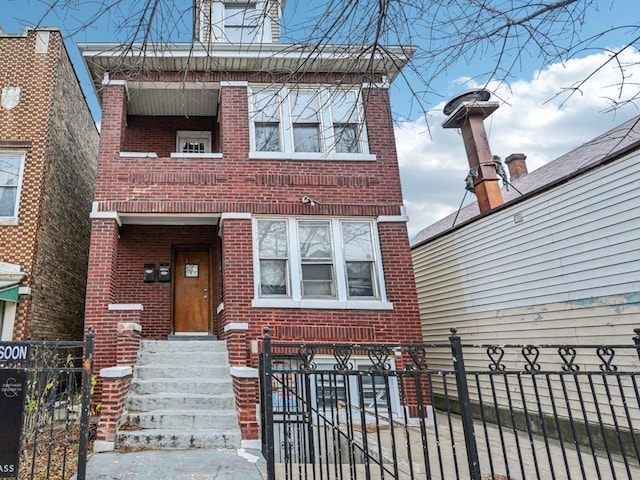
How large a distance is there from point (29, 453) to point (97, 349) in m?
2.09

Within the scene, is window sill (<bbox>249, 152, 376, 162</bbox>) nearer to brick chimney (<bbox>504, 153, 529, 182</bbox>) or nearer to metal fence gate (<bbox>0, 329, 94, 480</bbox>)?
metal fence gate (<bbox>0, 329, 94, 480</bbox>)

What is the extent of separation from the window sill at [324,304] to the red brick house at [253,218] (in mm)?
21

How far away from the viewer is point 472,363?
8086 mm

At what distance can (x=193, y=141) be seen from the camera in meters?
10.3

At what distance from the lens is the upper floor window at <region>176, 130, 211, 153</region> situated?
10.2m

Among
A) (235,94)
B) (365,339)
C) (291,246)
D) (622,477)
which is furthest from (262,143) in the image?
(622,477)

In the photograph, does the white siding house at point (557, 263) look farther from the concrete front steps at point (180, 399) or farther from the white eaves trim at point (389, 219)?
the concrete front steps at point (180, 399)

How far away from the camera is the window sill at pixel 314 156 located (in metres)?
8.41

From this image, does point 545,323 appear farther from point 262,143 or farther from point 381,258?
point 262,143

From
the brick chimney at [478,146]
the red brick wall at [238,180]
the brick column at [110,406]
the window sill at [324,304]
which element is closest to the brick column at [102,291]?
the red brick wall at [238,180]

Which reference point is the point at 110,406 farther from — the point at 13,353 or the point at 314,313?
the point at 314,313

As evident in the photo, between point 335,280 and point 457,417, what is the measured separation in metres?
3.73

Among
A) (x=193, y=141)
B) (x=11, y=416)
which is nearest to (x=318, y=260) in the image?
(x=193, y=141)

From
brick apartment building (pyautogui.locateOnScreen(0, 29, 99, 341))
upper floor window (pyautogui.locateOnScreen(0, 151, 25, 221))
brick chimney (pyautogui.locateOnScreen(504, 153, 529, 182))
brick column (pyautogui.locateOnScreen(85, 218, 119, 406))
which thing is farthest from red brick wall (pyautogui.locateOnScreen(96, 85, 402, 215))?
brick chimney (pyautogui.locateOnScreen(504, 153, 529, 182))
